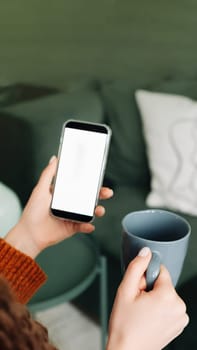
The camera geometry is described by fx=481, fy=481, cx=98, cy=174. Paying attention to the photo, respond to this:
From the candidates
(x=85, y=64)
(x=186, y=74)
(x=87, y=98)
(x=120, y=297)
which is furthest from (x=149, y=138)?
(x=120, y=297)

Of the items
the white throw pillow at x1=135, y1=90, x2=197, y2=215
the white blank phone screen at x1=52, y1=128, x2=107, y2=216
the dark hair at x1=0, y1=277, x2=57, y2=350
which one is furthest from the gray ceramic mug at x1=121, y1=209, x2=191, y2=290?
the white throw pillow at x1=135, y1=90, x2=197, y2=215

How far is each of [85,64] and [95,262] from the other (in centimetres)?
80

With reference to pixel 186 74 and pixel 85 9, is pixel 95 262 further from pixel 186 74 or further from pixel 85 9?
pixel 85 9

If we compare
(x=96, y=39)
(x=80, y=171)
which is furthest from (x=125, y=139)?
(x=80, y=171)

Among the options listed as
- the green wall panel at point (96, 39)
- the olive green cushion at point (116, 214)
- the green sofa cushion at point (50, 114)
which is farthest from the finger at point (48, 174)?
the green wall panel at point (96, 39)

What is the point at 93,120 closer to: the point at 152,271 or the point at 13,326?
the point at 152,271

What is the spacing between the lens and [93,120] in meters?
1.38

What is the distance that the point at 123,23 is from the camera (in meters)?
1.61

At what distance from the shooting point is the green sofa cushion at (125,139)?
1.37 metres

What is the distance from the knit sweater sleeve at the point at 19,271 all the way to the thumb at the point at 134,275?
19cm

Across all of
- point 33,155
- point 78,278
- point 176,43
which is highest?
point 176,43

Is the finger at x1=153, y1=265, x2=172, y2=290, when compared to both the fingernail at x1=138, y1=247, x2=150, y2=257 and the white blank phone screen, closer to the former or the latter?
the fingernail at x1=138, y1=247, x2=150, y2=257

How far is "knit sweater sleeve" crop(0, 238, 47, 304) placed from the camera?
25.6 inches

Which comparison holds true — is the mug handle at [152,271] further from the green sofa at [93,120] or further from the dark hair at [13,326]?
the green sofa at [93,120]
